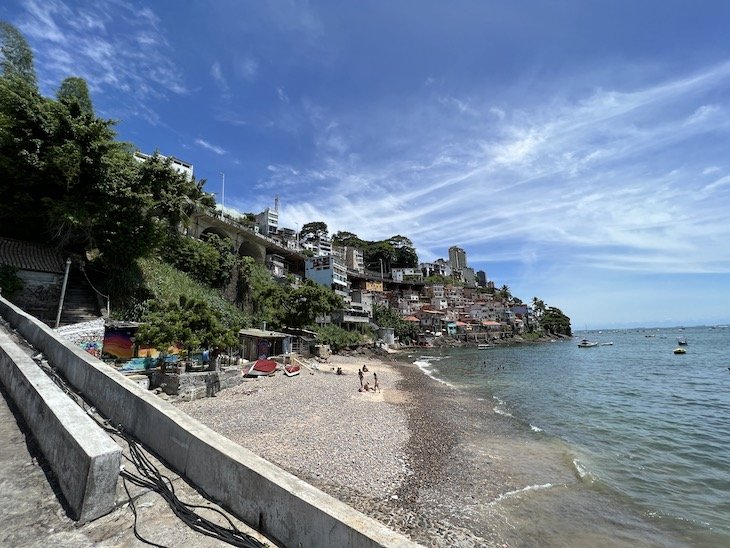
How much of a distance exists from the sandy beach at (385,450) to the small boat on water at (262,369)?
174cm

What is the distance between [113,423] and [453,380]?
105 ft

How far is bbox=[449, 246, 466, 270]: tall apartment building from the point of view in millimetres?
165875

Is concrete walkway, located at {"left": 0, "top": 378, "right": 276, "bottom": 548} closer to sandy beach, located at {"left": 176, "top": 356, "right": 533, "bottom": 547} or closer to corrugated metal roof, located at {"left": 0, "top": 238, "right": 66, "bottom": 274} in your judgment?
sandy beach, located at {"left": 176, "top": 356, "right": 533, "bottom": 547}

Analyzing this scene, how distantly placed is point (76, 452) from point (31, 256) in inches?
1010

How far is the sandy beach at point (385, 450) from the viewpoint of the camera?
9.19 metres

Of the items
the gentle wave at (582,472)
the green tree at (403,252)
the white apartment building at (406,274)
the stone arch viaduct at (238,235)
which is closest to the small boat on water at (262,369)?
the gentle wave at (582,472)

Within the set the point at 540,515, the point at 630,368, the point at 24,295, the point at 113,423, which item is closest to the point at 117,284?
the point at 24,295

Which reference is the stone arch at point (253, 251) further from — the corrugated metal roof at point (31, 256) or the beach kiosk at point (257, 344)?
the corrugated metal roof at point (31, 256)

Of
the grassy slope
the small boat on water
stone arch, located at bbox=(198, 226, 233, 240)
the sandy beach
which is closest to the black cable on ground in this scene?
the sandy beach

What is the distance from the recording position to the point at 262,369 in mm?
25109

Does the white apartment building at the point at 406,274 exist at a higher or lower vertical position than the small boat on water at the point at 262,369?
higher

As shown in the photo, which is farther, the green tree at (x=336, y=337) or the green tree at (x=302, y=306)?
the green tree at (x=336, y=337)

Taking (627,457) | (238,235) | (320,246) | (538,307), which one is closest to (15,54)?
(238,235)

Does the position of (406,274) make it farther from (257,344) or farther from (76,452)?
(76,452)
